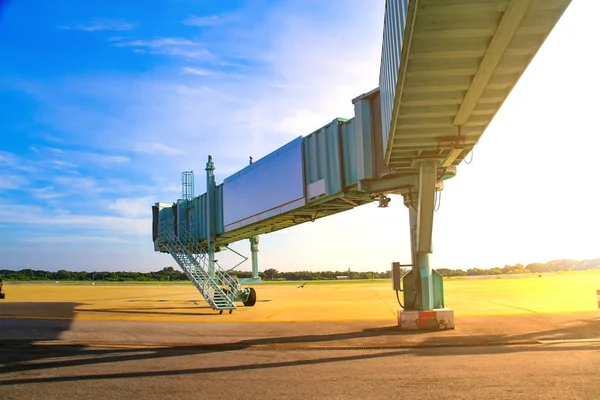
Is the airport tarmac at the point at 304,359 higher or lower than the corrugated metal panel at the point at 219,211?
lower

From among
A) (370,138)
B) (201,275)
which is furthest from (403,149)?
(201,275)

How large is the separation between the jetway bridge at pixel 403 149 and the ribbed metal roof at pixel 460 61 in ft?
0.07

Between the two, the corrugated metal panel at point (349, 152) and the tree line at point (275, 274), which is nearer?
the corrugated metal panel at point (349, 152)

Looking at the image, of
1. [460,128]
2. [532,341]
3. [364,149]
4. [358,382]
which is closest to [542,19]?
[460,128]

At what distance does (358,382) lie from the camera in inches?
323

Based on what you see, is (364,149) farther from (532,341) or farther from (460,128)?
(532,341)

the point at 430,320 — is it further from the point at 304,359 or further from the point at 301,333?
the point at 304,359

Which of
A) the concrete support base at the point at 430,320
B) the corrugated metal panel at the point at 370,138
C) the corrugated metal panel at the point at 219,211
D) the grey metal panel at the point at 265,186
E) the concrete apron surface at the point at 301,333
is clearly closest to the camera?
the concrete apron surface at the point at 301,333

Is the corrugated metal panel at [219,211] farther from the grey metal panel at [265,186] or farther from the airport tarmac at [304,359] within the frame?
the airport tarmac at [304,359]

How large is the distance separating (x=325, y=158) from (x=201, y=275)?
35.2 feet

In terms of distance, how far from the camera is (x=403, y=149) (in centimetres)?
1318

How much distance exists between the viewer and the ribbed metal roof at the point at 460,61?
654cm

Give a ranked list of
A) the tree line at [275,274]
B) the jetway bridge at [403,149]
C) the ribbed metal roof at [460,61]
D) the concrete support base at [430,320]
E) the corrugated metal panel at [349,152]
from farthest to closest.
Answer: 1. the tree line at [275,274]
2. the corrugated metal panel at [349,152]
3. the concrete support base at [430,320]
4. the jetway bridge at [403,149]
5. the ribbed metal roof at [460,61]

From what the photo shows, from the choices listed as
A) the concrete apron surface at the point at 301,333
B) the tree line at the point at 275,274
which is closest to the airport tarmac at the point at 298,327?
the concrete apron surface at the point at 301,333
